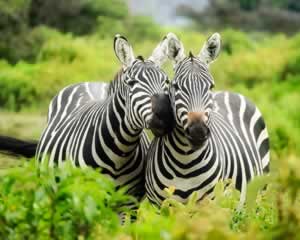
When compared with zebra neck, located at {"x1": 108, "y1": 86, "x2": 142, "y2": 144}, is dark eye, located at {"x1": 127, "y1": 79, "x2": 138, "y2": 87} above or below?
above

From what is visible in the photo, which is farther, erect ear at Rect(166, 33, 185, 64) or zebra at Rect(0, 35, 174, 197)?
erect ear at Rect(166, 33, 185, 64)

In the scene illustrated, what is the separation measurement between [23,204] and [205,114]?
2.70 meters

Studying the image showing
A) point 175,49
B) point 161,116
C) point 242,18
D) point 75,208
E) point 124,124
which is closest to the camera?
point 75,208

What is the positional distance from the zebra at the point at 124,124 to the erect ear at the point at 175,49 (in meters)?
0.07

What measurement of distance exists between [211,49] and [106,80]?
10.8 meters

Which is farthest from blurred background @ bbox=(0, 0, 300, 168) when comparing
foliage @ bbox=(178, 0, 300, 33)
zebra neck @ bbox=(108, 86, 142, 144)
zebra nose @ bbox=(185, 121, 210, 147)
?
foliage @ bbox=(178, 0, 300, 33)

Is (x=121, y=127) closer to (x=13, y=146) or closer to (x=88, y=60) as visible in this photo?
(x=13, y=146)

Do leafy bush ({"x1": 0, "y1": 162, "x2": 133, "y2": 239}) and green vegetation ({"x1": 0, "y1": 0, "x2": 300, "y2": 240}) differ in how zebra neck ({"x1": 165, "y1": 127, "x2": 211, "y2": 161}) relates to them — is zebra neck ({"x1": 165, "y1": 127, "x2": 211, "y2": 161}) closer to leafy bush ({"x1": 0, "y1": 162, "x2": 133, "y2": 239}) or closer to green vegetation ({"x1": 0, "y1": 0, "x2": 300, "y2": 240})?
green vegetation ({"x1": 0, "y1": 0, "x2": 300, "y2": 240})

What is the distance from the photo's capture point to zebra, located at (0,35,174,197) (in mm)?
6051

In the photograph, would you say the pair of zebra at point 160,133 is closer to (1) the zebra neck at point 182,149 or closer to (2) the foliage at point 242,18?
(1) the zebra neck at point 182,149

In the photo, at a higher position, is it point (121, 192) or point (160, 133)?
point (160, 133)

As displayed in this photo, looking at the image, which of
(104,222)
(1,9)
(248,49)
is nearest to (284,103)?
(1,9)

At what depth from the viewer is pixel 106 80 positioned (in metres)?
17.3

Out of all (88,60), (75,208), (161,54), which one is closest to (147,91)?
(161,54)
